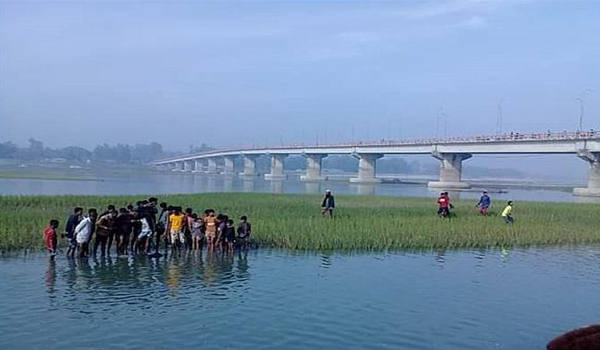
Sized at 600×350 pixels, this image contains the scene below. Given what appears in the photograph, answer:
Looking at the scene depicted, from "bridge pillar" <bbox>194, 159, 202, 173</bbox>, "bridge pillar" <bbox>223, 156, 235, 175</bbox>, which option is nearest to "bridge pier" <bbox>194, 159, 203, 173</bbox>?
"bridge pillar" <bbox>194, 159, 202, 173</bbox>

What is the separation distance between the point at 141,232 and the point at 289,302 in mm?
6570

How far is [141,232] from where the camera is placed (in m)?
17.8

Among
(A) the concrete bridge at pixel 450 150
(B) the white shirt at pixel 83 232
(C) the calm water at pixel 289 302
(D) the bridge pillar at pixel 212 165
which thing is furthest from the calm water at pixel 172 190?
(D) the bridge pillar at pixel 212 165

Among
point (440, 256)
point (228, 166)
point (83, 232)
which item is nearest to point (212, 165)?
point (228, 166)

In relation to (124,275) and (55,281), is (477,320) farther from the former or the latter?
(55,281)

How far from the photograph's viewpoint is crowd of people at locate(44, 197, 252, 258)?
17.0 metres

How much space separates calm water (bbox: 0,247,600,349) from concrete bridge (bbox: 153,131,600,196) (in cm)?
5675

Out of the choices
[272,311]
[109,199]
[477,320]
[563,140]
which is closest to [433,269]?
[477,320]

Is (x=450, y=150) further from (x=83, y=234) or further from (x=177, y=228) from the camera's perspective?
(x=83, y=234)

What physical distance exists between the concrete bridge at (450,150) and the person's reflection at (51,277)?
64.4m

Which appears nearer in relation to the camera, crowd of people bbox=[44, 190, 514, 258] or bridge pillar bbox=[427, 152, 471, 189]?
crowd of people bbox=[44, 190, 514, 258]

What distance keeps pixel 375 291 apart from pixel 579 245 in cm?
1353

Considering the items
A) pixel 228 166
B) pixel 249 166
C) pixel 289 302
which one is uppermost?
pixel 228 166

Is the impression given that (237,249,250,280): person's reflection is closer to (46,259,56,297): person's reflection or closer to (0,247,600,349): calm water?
(0,247,600,349): calm water
